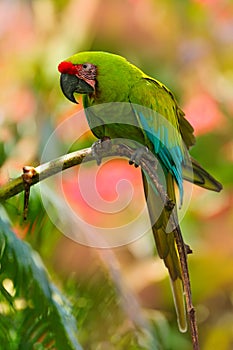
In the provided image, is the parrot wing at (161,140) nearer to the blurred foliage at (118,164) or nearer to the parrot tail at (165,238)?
the parrot tail at (165,238)

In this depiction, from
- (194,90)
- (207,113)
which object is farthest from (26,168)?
(194,90)

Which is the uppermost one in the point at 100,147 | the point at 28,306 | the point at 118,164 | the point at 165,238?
the point at 100,147

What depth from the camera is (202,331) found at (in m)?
1.70

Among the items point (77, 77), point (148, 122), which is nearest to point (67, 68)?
point (77, 77)

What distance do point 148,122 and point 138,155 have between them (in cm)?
9

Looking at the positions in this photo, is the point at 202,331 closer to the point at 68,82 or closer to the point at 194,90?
the point at 194,90

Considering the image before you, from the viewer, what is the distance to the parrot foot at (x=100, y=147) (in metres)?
0.75

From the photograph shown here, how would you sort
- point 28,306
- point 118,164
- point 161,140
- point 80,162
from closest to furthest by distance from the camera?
point 80,162
point 161,140
point 28,306
point 118,164

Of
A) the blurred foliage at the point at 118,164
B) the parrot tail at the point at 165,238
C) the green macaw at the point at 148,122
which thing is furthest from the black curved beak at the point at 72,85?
the blurred foliage at the point at 118,164

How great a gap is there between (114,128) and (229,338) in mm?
857

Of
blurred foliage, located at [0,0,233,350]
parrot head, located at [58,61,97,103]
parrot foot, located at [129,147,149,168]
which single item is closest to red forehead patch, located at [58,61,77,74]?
parrot head, located at [58,61,97,103]

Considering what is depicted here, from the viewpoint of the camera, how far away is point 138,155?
0.77 metres

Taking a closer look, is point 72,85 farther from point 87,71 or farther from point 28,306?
point 28,306

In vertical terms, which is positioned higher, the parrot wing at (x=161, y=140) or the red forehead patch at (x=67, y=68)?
the red forehead patch at (x=67, y=68)
